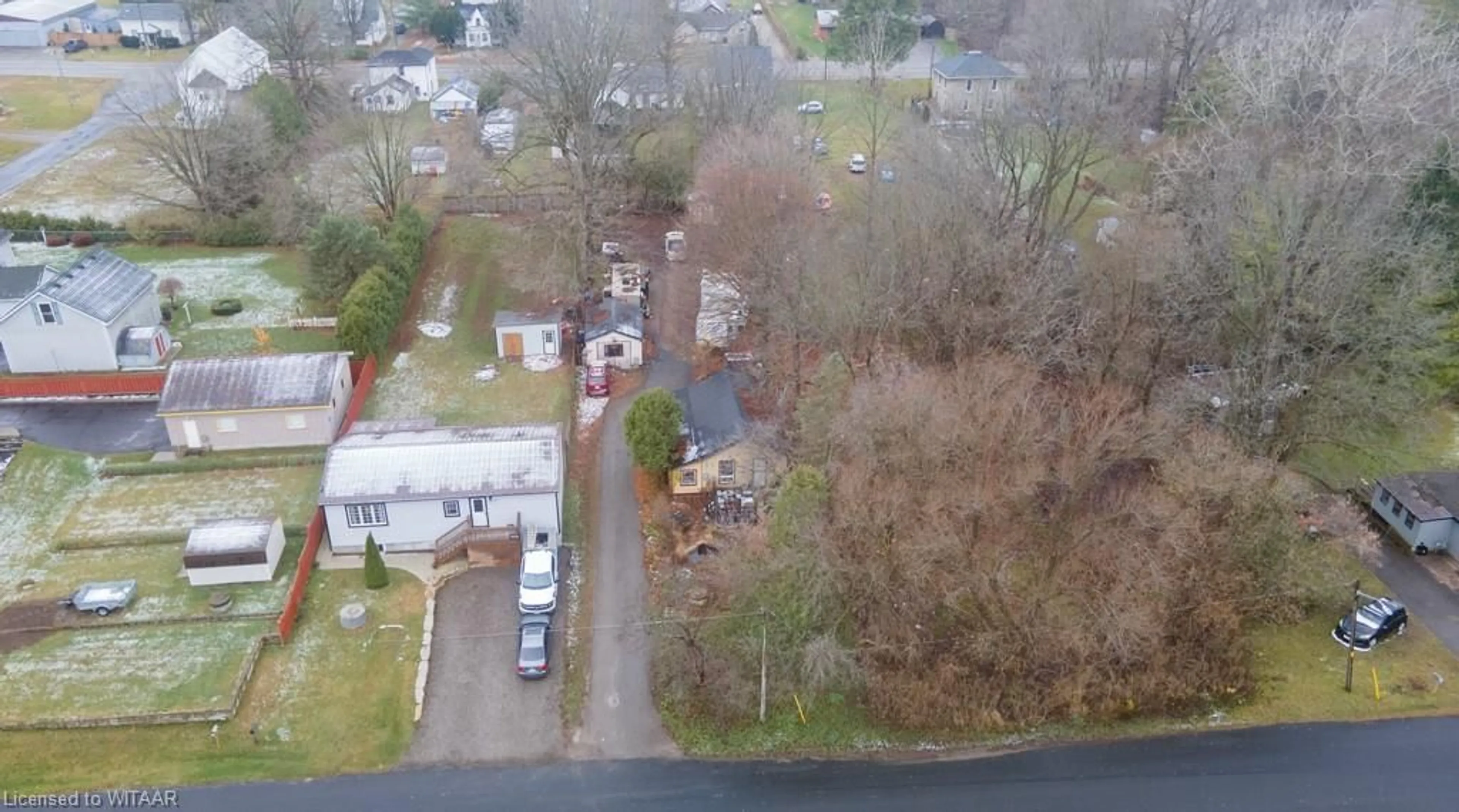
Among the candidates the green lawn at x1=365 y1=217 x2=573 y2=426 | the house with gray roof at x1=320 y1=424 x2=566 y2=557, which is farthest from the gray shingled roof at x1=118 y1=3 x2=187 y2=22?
the house with gray roof at x1=320 y1=424 x2=566 y2=557

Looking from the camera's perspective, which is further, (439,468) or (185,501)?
(185,501)

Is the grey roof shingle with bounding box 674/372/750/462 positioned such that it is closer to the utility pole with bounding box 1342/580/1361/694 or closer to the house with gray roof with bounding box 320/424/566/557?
the house with gray roof with bounding box 320/424/566/557

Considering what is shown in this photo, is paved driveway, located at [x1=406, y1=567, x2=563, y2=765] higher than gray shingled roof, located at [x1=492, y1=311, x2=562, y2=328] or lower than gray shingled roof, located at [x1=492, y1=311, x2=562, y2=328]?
lower

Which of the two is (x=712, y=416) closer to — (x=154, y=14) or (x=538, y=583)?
(x=538, y=583)

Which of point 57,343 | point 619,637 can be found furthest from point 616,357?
point 57,343

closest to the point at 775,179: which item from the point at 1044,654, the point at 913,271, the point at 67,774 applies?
the point at 913,271

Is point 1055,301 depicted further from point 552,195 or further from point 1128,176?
point 552,195

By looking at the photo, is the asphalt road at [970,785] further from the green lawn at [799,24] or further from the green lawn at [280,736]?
the green lawn at [799,24]
